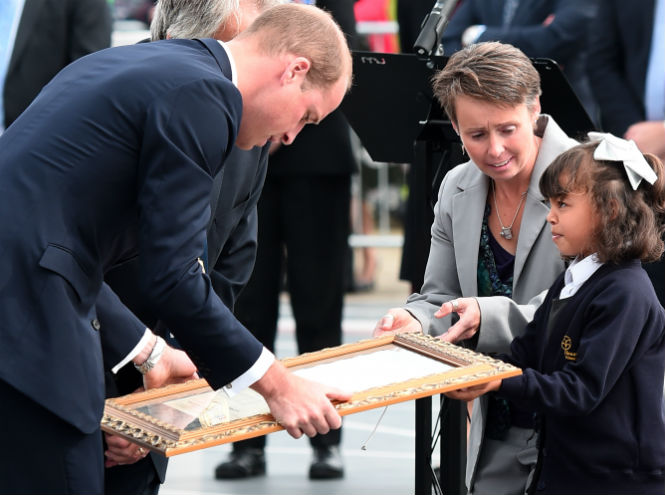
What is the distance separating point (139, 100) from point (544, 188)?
1.05m

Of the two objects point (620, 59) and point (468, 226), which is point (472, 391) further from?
point (620, 59)

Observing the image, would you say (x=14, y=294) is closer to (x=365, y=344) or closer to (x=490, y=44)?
(x=365, y=344)

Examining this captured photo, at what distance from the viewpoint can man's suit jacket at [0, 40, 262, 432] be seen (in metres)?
2.17

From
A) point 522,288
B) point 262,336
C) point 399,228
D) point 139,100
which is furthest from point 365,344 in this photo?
point 399,228

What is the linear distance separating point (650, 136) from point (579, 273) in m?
1.92

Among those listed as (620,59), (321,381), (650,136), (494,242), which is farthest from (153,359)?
(620,59)

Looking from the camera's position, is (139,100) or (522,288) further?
(522,288)

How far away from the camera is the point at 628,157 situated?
2693 millimetres

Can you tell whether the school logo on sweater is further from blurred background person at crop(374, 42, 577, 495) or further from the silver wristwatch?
the silver wristwatch

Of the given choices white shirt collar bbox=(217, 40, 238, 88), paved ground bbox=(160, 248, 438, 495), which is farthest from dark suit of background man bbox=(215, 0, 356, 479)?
white shirt collar bbox=(217, 40, 238, 88)

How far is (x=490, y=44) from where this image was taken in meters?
3.11

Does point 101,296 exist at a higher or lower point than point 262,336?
higher

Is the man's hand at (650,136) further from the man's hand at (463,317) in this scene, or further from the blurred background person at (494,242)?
the man's hand at (463,317)

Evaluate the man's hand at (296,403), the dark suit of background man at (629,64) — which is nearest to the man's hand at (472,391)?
the man's hand at (296,403)
